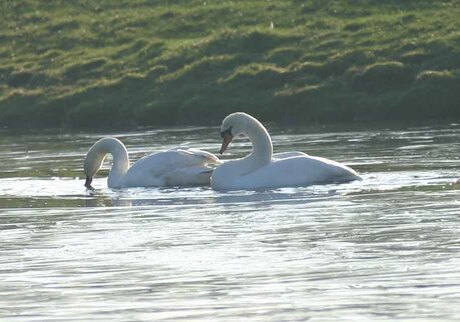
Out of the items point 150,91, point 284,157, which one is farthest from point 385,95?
point 284,157

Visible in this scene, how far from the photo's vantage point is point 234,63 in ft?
124

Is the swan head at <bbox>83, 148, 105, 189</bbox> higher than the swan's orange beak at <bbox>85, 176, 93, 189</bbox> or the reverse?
higher

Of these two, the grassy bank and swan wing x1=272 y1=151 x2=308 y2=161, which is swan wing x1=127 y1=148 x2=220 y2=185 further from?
the grassy bank

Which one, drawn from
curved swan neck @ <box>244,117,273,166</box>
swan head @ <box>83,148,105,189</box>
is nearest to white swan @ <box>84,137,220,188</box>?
swan head @ <box>83,148,105,189</box>

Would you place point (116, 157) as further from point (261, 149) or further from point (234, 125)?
point (261, 149)

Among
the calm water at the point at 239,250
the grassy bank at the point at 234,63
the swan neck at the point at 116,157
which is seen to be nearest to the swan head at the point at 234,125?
the calm water at the point at 239,250

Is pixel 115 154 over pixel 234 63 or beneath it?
beneath

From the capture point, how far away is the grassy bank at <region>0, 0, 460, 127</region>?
111ft

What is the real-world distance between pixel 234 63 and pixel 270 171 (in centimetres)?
1860

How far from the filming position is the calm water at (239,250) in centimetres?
1052

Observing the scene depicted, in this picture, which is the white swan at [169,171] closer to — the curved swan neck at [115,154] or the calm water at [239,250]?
the curved swan neck at [115,154]

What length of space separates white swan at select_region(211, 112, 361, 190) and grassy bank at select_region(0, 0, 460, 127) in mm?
12475

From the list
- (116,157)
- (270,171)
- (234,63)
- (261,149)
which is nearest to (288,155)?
(261,149)

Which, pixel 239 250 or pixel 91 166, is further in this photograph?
pixel 91 166
